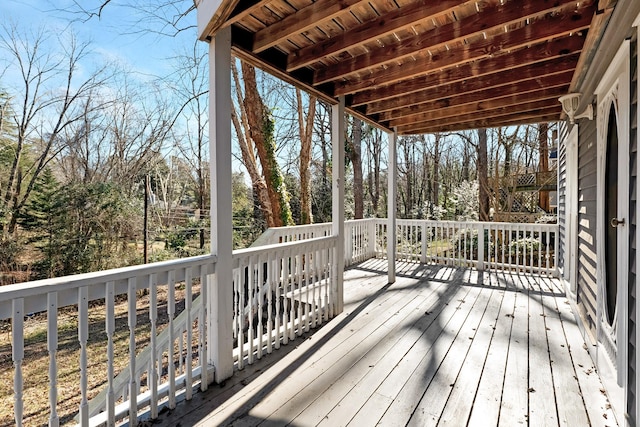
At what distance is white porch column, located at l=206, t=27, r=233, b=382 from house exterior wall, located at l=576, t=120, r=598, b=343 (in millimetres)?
3078

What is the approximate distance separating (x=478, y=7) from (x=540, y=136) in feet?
34.4

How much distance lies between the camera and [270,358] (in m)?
2.57

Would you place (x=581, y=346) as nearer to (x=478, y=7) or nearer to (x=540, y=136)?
(x=478, y=7)

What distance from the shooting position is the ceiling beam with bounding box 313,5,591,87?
211cm

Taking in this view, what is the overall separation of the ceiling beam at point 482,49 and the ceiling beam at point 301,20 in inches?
32.5

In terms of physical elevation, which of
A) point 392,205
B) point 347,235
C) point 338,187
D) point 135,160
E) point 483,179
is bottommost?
point 347,235

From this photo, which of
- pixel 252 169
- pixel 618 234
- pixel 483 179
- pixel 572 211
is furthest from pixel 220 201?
pixel 483 179

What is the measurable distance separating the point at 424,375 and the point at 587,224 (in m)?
2.27

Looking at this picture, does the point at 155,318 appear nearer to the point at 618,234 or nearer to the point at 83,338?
the point at 83,338

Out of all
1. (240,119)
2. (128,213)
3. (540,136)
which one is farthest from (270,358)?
(540,136)

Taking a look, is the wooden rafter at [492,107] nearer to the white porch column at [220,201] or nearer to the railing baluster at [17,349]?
the white porch column at [220,201]

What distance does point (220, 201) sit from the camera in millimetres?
2213

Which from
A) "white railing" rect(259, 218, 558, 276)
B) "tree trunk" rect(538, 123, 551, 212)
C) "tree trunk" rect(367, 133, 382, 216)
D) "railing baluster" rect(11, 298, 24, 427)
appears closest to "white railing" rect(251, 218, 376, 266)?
"white railing" rect(259, 218, 558, 276)

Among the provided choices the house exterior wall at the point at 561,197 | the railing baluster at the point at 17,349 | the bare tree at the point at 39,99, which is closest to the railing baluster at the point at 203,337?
the railing baluster at the point at 17,349
